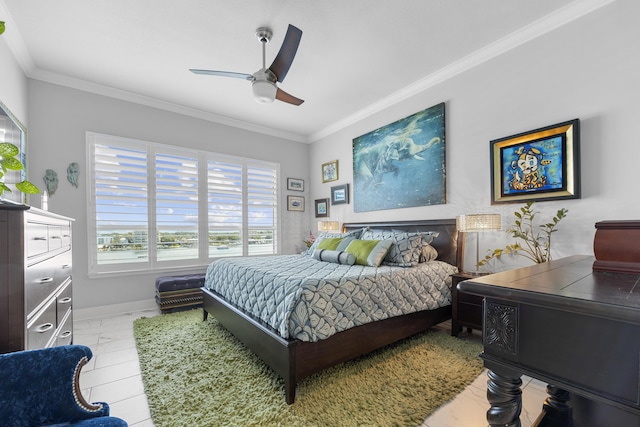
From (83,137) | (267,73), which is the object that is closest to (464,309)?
(267,73)

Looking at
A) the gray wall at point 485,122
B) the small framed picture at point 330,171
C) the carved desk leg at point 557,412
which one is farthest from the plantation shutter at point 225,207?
the carved desk leg at point 557,412

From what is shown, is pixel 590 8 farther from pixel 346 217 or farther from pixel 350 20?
pixel 346 217

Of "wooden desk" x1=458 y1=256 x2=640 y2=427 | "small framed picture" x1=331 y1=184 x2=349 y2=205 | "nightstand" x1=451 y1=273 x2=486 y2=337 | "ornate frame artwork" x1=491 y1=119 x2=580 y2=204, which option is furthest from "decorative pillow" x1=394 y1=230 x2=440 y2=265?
"wooden desk" x1=458 y1=256 x2=640 y2=427

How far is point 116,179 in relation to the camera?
3.71 metres

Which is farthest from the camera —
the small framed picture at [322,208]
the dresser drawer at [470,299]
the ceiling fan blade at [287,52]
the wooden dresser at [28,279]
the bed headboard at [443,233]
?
the small framed picture at [322,208]

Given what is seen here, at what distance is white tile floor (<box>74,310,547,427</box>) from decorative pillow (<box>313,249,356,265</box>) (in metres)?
1.39

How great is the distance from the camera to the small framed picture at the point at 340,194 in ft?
15.7

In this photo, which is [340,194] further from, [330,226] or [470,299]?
[470,299]

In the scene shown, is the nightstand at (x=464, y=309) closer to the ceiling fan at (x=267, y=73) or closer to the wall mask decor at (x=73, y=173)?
the ceiling fan at (x=267, y=73)

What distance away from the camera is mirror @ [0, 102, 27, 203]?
2.35 m

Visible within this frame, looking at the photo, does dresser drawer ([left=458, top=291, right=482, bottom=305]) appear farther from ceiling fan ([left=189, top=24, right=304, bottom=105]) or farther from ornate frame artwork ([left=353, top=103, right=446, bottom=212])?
ceiling fan ([left=189, top=24, right=304, bottom=105])

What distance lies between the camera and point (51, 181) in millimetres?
3311

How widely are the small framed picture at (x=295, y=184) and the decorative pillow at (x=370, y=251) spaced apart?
2670 millimetres

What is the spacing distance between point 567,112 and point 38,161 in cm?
567
